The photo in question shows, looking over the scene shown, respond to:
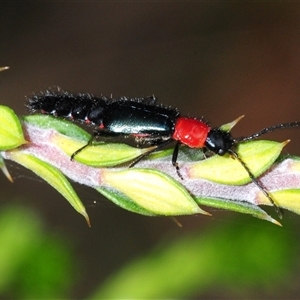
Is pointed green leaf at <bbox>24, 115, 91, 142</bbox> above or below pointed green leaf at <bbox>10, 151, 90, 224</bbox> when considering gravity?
above

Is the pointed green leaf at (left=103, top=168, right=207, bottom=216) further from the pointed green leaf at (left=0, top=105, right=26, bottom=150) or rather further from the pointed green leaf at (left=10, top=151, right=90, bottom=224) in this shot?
the pointed green leaf at (left=0, top=105, right=26, bottom=150)

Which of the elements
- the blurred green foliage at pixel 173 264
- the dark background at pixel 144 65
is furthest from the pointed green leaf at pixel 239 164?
the dark background at pixel 144 65

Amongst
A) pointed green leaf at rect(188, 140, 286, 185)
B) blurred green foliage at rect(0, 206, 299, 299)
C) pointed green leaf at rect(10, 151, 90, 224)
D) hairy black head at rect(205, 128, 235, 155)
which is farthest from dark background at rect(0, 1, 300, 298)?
pointed green leaf at rect(10, 151, 90, 224)

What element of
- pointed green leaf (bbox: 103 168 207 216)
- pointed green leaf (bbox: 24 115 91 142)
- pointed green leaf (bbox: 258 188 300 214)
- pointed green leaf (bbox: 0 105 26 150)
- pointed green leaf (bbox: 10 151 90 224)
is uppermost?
pointed green leaf (bbox: 0 105 26 150)

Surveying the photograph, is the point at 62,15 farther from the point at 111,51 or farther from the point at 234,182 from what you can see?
the point at 234,182

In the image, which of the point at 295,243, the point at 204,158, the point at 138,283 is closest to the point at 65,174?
the point at 204,158

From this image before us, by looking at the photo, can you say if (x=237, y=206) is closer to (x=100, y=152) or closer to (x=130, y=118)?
(x=100, y=152)

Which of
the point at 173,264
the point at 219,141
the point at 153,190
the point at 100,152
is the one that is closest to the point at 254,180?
the point at 153,190
